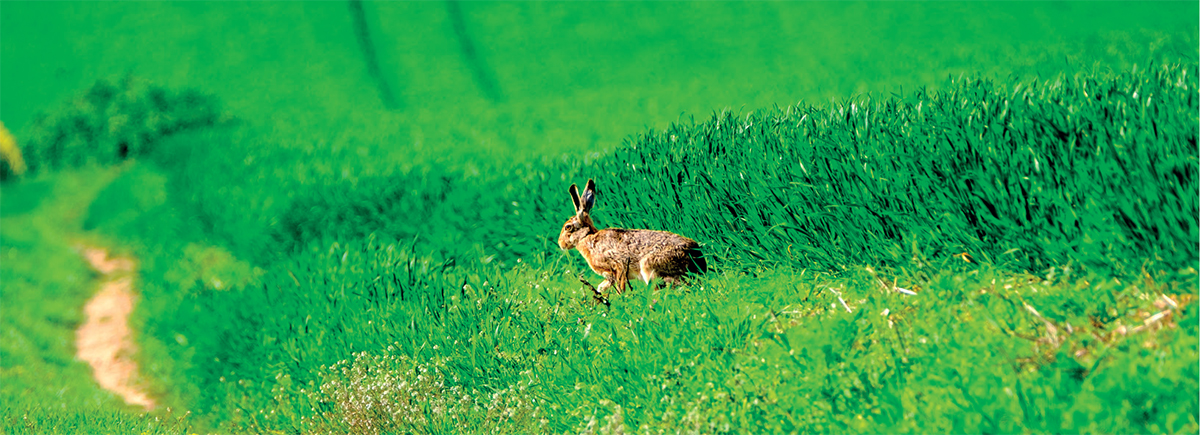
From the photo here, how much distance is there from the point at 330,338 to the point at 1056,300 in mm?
5035

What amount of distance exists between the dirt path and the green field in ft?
0.61

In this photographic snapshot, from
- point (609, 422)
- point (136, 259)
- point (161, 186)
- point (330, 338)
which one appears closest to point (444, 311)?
point (330, 338)

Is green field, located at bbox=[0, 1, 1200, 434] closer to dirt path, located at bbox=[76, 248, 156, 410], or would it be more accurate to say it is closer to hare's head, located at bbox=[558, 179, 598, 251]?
dirt path, located at bbox=[76, 248, 156, 410]

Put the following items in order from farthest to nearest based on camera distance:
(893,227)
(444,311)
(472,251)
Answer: (472,251) < (444,311) < (893,227)

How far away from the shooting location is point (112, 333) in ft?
30.7

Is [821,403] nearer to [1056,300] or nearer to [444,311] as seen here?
[1056,300]

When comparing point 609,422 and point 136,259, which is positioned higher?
point 609,422

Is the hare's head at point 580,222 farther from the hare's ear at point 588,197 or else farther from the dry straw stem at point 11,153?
the dry straw stem at point 11,153

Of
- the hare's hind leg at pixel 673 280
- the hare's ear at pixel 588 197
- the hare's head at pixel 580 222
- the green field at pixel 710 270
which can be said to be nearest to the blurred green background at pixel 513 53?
the green field at pixel 710 270

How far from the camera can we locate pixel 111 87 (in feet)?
64.7

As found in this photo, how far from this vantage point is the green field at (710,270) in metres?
3.68

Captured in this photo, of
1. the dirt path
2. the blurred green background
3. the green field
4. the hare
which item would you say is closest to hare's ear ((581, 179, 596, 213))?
the hare

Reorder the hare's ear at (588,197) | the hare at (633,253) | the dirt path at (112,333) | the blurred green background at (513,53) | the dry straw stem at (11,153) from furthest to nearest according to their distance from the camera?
the dry straw stem at (11,153) → the blurred green background at (513,53) → the dirt path at (112,333) → the hare's ear at (588,197) → the hare at (633,253)

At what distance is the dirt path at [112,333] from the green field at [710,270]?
19 centimetres
